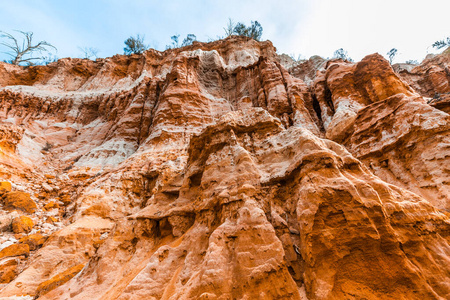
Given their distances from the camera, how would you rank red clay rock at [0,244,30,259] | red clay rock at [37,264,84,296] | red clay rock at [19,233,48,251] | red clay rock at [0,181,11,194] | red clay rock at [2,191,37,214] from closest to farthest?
1. red clay rock at [37,264,84,296]
2. red clay rock at [0,244,30,259]
3. red clay rock at [19,233,48,251]
4. red clay rock at [2,191,37,214]
5. red clay rock at [0,181,11,194]

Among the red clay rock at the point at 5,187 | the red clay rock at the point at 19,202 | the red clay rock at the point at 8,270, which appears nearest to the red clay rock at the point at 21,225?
the red clay rock at the point at 19,202

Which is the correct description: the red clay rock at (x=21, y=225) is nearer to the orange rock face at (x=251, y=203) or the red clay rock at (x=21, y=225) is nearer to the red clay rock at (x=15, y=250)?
the orange rock face at (x=251, y=203)

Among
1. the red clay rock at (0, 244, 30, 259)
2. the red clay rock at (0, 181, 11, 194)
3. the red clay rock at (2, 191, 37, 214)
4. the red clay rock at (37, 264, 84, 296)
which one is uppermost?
the red clay rock at (0, 181, 11, 194)

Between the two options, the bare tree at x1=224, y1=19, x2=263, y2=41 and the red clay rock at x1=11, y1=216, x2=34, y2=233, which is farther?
the bare tree at x1=224, y1=19, x2=263, y2=41

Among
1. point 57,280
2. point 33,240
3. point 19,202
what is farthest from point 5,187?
point 57,280

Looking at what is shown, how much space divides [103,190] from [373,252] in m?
8.71

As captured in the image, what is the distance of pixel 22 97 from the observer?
53.3 ft

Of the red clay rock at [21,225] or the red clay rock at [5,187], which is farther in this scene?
the red clay rock at [5,187]

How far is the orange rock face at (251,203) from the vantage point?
2.33 meters

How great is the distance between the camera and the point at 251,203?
316cm

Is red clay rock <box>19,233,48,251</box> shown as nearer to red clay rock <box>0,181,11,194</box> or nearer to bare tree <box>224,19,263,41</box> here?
red clay rock <box>0,181,11,194</box>

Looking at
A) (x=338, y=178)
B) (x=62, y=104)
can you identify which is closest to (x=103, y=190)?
(x=338, y=178)

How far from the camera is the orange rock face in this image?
2.33m

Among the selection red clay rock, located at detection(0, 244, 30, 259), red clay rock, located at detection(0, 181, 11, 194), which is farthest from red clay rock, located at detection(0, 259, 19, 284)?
red clay rock, located at detection(0, 181, 11, 194)
